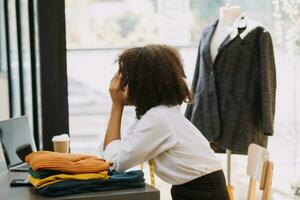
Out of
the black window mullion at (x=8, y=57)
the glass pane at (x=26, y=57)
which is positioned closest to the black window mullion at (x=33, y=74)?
the glass pane at (x=26, y=57)

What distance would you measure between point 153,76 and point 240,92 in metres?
1.36

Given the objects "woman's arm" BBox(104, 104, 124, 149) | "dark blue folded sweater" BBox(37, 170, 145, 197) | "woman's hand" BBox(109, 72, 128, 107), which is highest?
"woman's hand" BBox(109, 72, 128, 107)

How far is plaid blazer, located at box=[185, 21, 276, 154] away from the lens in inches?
115

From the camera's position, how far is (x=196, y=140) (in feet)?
5.82

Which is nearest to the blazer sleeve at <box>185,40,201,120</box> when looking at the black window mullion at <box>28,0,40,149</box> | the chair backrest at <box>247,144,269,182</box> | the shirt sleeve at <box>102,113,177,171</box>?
the black window mullion at <box>28,0,40,149</box>

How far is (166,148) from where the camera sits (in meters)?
1.70

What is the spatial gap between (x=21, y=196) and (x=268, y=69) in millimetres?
1858

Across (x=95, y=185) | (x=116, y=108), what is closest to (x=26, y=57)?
(x=116, y=108)

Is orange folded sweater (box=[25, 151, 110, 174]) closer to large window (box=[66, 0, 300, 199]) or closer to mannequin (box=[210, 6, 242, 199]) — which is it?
mannequin (box=[210, 6, 242, 199])

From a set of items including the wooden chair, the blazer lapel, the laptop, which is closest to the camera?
the wooden chair

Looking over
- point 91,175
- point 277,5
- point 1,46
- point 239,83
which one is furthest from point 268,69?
point 91,175

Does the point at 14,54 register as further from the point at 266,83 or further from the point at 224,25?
the point at 266,83

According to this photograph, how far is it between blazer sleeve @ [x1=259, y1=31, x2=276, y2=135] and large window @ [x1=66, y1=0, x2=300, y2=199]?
2.63 ft

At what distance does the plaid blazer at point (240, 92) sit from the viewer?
9.62 ft
